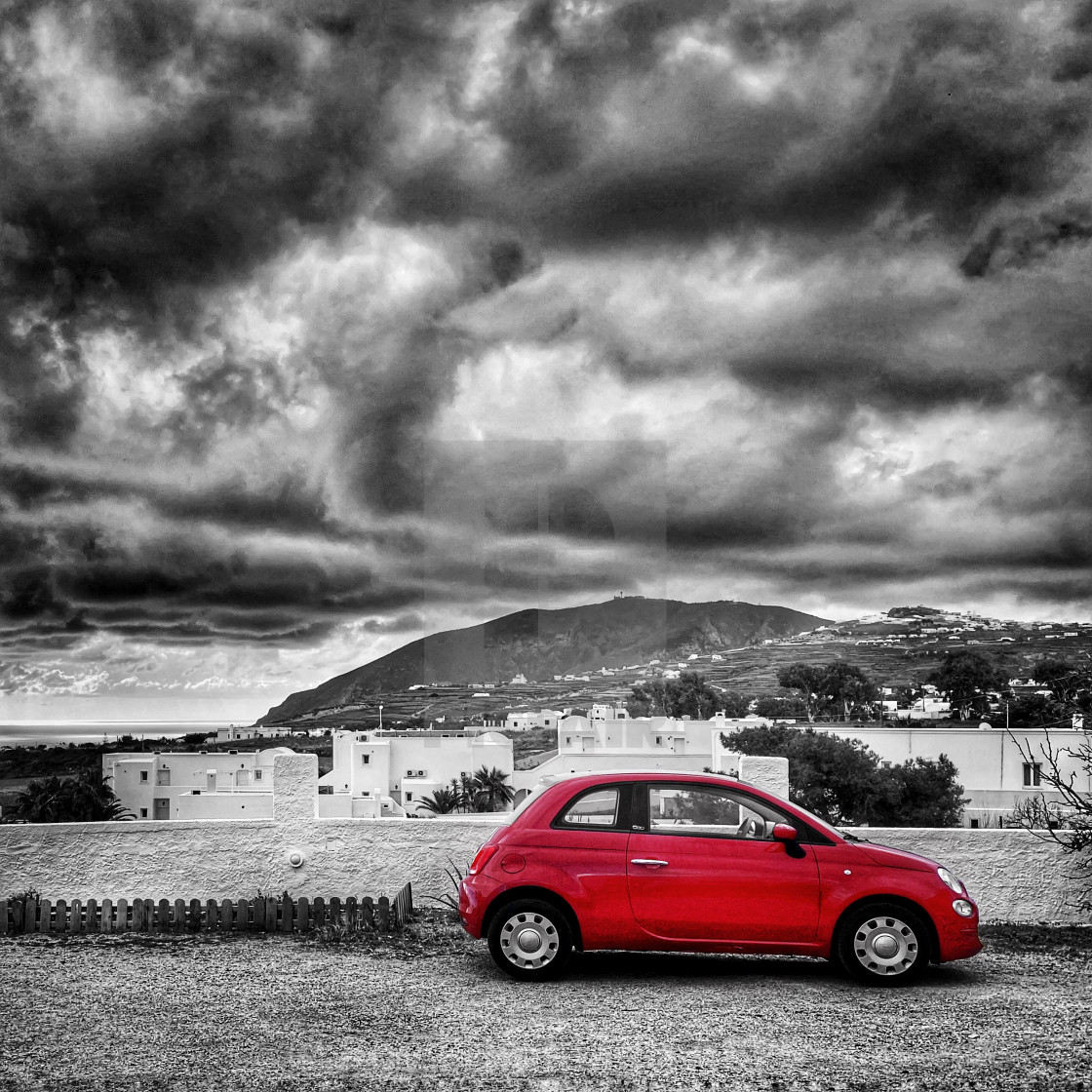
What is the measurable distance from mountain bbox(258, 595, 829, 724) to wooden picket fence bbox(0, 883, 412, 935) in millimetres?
78273

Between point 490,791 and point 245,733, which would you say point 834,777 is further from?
point 245,733

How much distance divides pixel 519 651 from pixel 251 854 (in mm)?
108614

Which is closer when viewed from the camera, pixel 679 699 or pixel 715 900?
pixel 715 900

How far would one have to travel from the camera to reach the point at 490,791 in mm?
59188

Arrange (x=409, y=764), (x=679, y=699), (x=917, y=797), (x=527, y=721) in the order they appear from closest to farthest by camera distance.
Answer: (x=917, y=797) < (x=409, y=764) < (x=527, y=721) < (x=679, y=699)

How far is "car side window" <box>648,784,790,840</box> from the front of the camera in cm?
750

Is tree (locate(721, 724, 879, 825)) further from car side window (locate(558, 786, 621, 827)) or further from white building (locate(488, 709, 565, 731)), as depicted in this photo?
car side window (locate(558, 786, 621, 827))

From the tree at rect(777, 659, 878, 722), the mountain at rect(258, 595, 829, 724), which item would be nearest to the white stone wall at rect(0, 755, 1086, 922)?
the mountain at rect(258, 595, 829, 724)

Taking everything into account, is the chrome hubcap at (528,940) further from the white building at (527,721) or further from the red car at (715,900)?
the white building at (527,721)

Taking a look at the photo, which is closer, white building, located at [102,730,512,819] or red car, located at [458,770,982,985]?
red car, located at [458,770,982,985]

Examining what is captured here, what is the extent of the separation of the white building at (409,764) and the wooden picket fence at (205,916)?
167ft

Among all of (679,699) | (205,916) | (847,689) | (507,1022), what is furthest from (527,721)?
(507,1022)

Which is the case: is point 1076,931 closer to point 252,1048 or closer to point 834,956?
point 834,956

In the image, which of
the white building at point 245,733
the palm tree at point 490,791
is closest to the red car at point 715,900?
the palm tree at point 490,791
